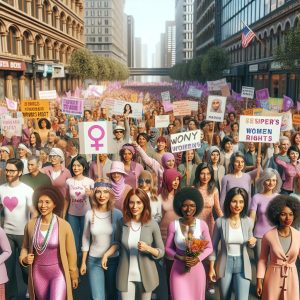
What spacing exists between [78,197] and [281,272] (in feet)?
10.8

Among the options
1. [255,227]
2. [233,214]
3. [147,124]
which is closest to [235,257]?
[233,214]

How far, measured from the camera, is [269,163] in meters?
8.97

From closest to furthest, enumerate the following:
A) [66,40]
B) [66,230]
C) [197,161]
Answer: [66,230]
[197,161]
[66,40]

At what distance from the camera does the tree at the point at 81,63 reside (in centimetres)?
4888

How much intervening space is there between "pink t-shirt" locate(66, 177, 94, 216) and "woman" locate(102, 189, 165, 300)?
6.51ft

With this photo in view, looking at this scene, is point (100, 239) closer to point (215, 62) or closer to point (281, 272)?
point (281, 272)

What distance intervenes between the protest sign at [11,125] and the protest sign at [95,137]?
15.9ft

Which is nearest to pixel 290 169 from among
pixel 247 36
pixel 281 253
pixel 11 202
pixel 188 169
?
pixel 188 169

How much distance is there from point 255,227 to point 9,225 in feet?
10.7

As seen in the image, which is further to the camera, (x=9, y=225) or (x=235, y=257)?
(x=9, y=225)

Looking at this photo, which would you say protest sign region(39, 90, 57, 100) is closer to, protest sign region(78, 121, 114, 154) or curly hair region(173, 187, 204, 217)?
protest sign region(78, 121, 114, 154)

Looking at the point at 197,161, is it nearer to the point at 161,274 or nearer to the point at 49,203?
the point at 161,274

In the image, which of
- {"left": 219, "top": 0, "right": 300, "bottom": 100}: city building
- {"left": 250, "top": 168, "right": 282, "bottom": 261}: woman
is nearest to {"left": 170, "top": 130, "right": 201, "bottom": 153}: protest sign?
{"left": 250, "top": 168, "right": 282, "bottom": 261}: woman

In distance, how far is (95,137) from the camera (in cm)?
733
